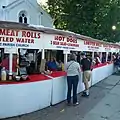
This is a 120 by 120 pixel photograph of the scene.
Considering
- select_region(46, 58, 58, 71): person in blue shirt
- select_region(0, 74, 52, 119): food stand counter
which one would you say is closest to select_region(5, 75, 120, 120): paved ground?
select_region(0, 74, 52, 119): food stand counter

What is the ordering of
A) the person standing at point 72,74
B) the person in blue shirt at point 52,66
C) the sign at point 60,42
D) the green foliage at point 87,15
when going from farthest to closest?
1. the green foliage at point 87,15
2. the person in blue shirt at point 52,66
3. the person standing at point 72,74
4. the sign at point 60,42

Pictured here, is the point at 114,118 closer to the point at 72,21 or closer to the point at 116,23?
the point at 72,21

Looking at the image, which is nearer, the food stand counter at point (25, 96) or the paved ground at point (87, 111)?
the food stand counter at point (25, 96)

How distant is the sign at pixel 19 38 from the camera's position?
8.27m

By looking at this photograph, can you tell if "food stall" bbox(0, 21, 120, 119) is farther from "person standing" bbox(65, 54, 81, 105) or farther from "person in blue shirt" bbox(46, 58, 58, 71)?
"person in blue shirt" bbox(46, 58, 58, 71)

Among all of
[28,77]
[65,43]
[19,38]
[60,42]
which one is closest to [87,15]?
[65,43]

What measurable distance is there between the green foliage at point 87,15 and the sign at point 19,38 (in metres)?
23.8

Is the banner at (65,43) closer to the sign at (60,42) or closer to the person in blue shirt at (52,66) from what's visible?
the sign at (60,42)

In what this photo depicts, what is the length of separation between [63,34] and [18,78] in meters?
2.74

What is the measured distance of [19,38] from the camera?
8609 millimetres

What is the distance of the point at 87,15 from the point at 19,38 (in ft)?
82.0

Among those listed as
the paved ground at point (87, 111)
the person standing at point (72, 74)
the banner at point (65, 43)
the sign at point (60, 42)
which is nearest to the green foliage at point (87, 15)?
the banner at point (65, 43)

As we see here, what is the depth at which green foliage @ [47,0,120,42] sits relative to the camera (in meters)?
32.8

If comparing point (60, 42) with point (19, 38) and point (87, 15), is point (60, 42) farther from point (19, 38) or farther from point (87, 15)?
point (87, 15)
